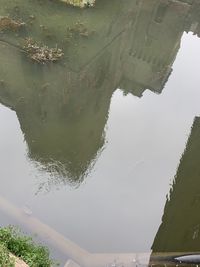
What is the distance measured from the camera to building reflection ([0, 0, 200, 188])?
22.6 m

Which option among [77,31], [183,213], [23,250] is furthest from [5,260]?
[77,31]

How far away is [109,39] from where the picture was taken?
31781mm

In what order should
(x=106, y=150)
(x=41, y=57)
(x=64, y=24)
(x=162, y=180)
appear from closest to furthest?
(x=162, y=180) → (x=106, y=150) → (x=41, y=57) → (x=64, y=24)

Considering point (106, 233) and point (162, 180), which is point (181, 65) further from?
point (106, 233)

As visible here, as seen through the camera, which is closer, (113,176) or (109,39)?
(113,176)

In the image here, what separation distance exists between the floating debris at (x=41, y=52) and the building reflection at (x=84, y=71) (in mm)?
463

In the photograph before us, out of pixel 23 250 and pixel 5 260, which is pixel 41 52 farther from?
pixel 5 260

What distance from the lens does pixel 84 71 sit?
1109 inches

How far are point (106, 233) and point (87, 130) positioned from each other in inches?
281

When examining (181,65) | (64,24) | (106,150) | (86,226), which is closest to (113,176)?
(106,150)

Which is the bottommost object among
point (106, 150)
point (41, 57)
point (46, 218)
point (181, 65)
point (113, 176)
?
point (46, 218)

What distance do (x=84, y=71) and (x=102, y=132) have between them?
6.08 metres

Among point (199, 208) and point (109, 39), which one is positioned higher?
point (109, 39)

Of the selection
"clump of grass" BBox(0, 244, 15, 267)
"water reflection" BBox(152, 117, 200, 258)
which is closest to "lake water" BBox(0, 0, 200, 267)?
"water reflection" BBox(152, 117, 200, 258)
